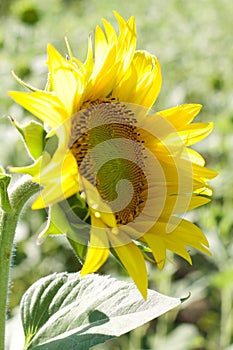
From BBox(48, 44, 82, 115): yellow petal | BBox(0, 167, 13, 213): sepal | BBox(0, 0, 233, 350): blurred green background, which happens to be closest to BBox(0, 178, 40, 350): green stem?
BBox(0, 167, 13, 213): sepal

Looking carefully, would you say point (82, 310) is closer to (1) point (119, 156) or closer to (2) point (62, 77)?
(1) point (119, 156)

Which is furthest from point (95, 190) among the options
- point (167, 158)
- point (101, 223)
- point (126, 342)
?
point (126, 342)

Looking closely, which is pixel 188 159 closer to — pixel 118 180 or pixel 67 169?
pixel 118 180

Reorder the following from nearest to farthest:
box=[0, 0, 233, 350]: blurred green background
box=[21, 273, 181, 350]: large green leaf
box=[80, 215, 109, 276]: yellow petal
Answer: box=[80, 215, 109, 276]: yellow petal < box=[21, 273, 181, 350]: large green leaf < box=[0, 0, 233, 350]: blurred green background

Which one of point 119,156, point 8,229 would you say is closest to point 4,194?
point 8,229

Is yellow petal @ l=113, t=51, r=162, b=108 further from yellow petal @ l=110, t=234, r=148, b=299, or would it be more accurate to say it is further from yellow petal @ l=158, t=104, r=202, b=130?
yellow petal @ l=110, t=234, r=148, b=299

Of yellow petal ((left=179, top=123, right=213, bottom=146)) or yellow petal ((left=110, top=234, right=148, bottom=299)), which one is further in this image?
yellow petal ((left=179, top=123, right=213, bottom=146))

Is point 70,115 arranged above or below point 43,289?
above
